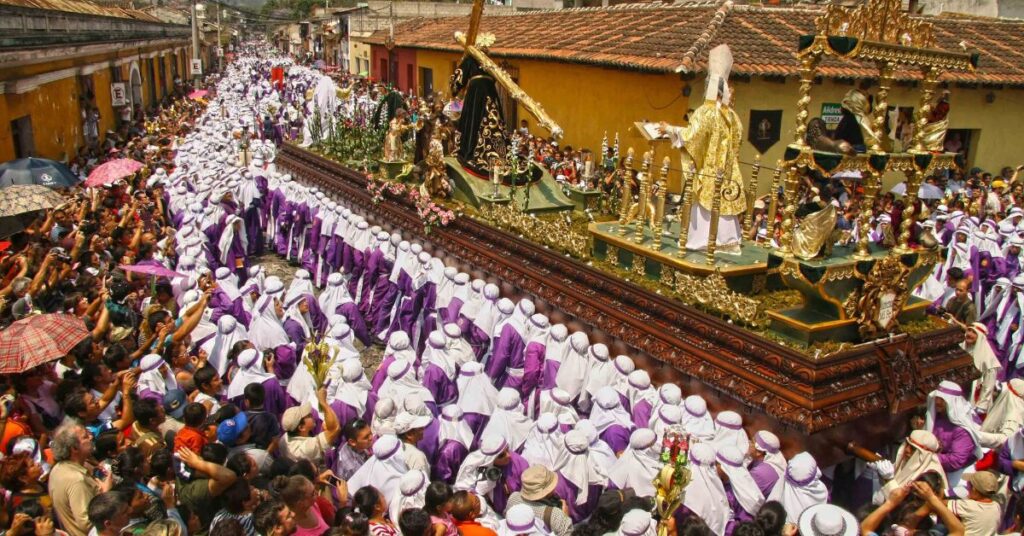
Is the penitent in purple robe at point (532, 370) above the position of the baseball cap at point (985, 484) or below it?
below

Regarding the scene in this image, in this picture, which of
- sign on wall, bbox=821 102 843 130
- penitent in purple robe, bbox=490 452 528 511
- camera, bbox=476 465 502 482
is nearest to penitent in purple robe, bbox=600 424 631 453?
penitent in purple robe, bbox=490 452 528 511

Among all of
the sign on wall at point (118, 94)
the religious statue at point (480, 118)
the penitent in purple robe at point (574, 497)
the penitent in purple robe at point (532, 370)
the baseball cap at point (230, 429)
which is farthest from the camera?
the sign on wall at point (118, 94)

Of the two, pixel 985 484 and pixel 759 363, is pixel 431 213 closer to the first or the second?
pixel 759 363

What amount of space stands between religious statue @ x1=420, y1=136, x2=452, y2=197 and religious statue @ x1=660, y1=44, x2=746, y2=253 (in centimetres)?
508

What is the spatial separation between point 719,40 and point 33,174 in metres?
11.6

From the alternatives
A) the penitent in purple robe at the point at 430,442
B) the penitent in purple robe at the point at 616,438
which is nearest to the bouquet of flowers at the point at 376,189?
the penitent in purple robe at the point at 430,442

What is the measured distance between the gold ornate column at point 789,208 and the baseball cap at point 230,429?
16.7ft

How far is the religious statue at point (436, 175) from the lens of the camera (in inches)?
513

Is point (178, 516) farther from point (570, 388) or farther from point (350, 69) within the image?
point (350, 69)

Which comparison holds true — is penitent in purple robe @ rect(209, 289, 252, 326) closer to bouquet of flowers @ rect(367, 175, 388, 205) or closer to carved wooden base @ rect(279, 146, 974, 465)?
carved wooden base @ rect(279, 146, 974, 465)

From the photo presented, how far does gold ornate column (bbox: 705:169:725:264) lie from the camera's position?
327 inches

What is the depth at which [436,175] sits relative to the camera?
13.0m

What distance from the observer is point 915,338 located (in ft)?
24.3

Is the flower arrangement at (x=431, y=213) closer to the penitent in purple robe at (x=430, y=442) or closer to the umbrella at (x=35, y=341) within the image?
the penitent in purple robe at (x=430, y=442)
